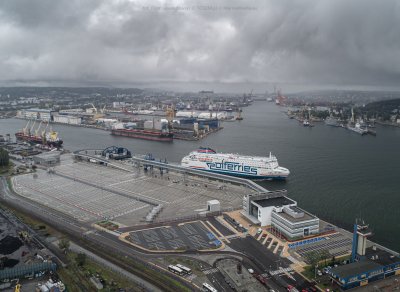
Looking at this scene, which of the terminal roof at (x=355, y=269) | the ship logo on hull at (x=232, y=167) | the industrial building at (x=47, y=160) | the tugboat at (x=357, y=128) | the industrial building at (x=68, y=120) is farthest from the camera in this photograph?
the industrial building at (x=68, y=120)

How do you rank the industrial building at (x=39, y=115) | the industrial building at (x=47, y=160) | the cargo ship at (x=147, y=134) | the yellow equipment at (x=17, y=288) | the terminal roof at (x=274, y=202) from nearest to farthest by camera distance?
the yellow equipment at (x=17, y=288)
the terminal roof at (x=274, y=202)
the industrial building at (x=47, y=160)
the cargo ship at (x=147, y=134)
the industrial building at (x=39, y=115)

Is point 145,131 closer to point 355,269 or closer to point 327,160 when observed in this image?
point 327,160

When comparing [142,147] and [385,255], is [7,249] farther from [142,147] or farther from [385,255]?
[142,147]

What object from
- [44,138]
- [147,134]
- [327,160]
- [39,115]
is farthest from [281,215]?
[39,115]

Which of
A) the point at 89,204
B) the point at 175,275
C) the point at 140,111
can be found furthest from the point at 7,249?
the point at 140,111

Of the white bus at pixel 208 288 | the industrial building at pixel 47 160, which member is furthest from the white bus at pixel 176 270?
the industrial building at pixel 47 160

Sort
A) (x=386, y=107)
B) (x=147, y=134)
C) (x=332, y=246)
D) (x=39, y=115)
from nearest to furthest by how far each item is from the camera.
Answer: (x=332, y=246) < (x=147, y=134) < (x=39, y=115) < (x=386, y=107)

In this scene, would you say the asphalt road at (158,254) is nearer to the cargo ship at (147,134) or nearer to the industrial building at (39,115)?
the cargo ship at (147,134)
